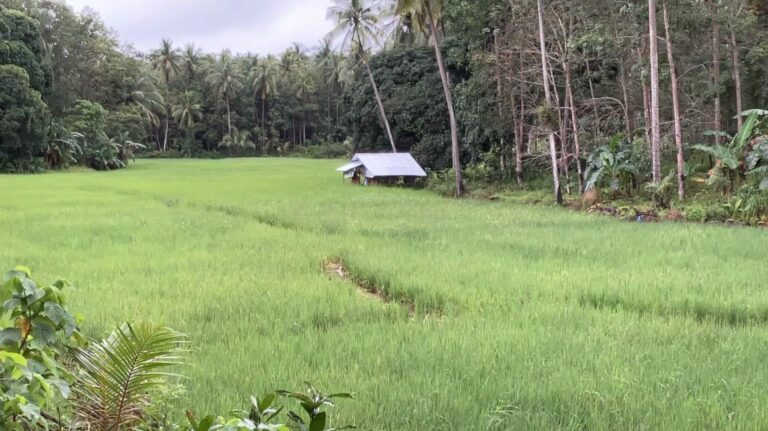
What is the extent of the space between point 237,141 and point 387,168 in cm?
4476

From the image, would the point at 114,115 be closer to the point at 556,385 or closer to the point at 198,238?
the point at 198,238

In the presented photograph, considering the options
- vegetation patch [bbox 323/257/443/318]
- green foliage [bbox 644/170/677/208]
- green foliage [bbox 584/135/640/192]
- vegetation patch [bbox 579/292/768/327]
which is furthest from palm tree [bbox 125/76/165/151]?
vegetation patch [bbox 579/292/768/327]

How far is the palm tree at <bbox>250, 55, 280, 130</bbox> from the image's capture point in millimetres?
67750

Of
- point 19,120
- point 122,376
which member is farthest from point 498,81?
point 19,120

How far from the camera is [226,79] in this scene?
65.7 m

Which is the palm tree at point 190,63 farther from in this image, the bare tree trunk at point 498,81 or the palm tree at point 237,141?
the bare tree trunk at point 498,81

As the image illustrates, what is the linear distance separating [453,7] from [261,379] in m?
20.3

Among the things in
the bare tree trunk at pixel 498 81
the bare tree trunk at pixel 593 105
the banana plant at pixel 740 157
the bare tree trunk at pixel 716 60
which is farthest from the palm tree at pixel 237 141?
the banana plant at pixel 740 157

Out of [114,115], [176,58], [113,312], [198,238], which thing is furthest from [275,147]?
[113,312]

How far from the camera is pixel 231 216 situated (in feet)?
49.8

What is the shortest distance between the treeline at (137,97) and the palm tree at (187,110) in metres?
0.11

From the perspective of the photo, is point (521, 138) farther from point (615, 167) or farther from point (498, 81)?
point (615, 167)

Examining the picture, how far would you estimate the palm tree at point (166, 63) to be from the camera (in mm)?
69125

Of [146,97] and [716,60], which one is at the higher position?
[146,97]
